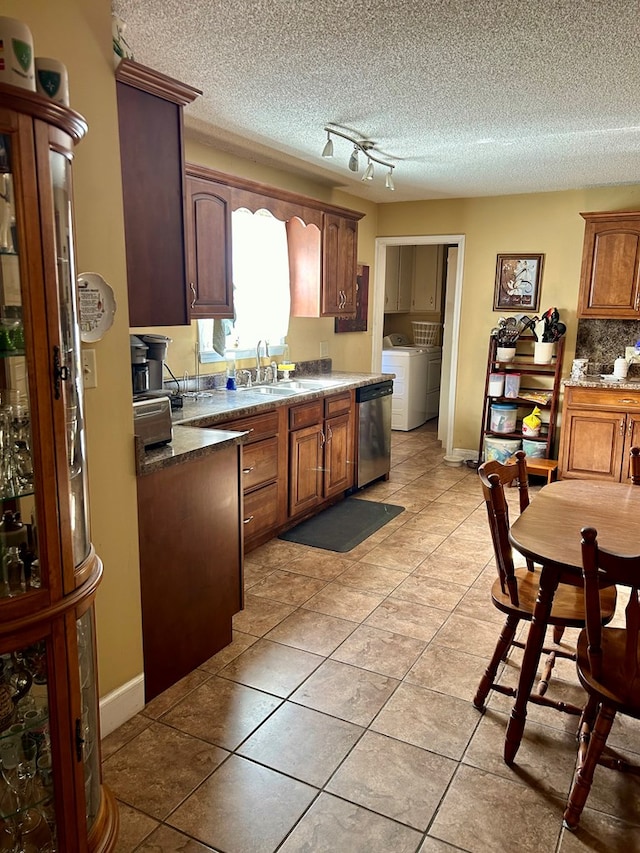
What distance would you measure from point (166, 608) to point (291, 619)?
2.59 ft

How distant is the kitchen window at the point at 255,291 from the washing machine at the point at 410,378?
2.36 meters

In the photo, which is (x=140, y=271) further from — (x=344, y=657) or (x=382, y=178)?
(x=382, y=178)

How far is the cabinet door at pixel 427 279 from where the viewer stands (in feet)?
25.3

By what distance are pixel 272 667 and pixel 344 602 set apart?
2.24 ft

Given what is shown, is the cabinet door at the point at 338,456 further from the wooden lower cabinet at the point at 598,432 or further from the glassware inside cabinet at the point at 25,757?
the glassware inside cabinet at the point at 25,757

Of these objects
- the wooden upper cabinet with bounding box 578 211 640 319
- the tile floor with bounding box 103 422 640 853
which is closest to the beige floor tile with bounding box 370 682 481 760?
the tile floor with bounding box 103 422 640 853

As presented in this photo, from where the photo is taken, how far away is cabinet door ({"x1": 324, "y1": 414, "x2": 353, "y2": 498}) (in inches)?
176

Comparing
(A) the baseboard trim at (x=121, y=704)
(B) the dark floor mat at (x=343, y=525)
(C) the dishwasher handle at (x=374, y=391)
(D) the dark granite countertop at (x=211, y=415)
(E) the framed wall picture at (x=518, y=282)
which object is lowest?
(B) the dark floor mat at (x=343, y=525)

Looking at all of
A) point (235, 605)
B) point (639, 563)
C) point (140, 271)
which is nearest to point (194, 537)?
point (235, 605)

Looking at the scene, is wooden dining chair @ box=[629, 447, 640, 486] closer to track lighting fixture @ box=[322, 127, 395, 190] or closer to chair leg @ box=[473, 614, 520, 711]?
chair leg @ box=[473, 614, 520, 711]

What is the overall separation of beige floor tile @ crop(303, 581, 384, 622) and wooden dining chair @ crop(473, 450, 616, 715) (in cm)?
84

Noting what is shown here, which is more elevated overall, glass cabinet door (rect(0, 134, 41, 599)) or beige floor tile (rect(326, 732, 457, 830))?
glass cabinet door (rect(0, 134, 41, 599))

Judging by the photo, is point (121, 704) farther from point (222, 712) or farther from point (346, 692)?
point (346, 692)

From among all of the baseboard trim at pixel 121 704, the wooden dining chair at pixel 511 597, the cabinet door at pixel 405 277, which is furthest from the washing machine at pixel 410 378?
the baseboard trim at pixel 121 704
